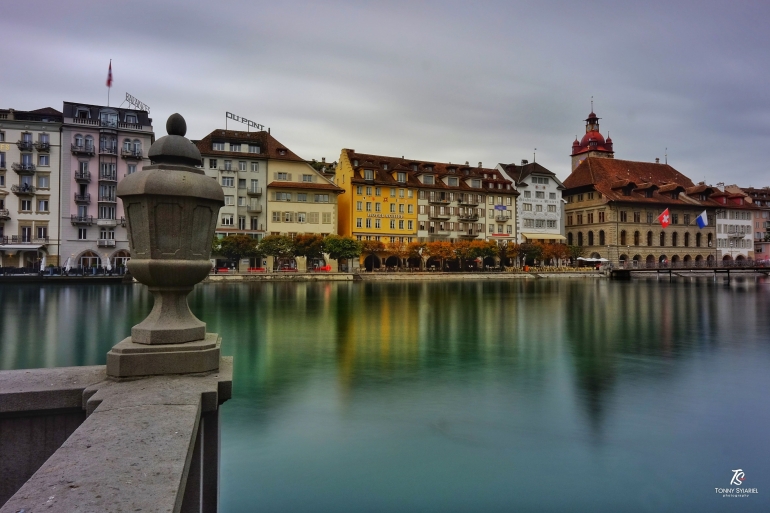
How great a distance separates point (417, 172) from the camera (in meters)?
75.2

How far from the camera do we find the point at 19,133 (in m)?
56.7

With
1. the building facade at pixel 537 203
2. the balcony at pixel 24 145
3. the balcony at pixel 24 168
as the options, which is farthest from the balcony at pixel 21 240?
the building facade at pixel 537 203

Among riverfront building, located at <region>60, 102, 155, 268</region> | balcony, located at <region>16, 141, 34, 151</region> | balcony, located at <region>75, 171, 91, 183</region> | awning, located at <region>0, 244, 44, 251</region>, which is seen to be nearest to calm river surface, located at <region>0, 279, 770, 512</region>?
awning, located at <region>0, 244, 44, 251</region>

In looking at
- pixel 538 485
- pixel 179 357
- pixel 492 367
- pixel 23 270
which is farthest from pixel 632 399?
pixel 23 270

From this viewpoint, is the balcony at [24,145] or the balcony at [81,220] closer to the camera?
the balcony at [24,145]

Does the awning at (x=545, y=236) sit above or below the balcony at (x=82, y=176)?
below

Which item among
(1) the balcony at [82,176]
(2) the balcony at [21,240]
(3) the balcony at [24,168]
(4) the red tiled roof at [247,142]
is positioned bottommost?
(2) the balcony at [21,240]

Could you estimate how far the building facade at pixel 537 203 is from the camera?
81375 mm

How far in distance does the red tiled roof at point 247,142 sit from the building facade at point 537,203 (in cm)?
3271

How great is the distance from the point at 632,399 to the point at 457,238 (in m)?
65.7

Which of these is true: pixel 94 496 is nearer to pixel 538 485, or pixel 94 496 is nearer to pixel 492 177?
pixel 538 485

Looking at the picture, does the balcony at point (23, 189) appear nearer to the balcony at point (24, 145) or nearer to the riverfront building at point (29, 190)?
the riverfront building at point (29, 190)

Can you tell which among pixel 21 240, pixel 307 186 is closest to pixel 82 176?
pixel 21 240

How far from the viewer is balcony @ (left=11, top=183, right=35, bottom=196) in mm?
55812
